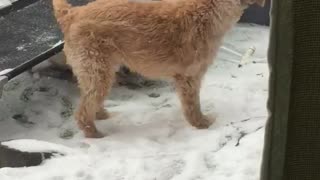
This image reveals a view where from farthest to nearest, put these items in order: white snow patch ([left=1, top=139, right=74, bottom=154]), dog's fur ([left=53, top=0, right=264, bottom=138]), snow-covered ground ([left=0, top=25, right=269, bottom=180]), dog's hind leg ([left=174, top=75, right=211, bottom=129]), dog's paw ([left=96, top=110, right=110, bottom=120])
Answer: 1. dog's paw ([left=96, top=110, right=110, bottom=120])
2. dog's hind leg ([left=174, top=75, right=211, bottom=129])
3. dog's fur ([left=53, top=0, right=264, bottom=138])
4. white snow patch ([left=1, top=139, right=74, bottom=154])
5. snow-covered ground ([left=0, top=25, right=269, bottom=180])

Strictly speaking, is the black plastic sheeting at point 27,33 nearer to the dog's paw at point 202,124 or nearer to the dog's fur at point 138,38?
the dog's fur at point 138,38

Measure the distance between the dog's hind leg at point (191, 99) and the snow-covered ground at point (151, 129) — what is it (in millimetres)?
44

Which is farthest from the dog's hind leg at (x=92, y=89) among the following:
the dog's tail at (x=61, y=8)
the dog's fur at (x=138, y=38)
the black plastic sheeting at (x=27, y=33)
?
the black plastic sheeting at (x=27, y=33)

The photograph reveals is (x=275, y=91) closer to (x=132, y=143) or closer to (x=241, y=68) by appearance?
(x=132, y=143)

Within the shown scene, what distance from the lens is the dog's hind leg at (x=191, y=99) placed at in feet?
9.82

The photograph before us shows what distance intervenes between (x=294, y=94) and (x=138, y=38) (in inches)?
59.5

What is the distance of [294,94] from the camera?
1.42 m

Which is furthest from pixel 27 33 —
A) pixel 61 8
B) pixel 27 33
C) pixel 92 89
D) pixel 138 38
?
pixel 138 38

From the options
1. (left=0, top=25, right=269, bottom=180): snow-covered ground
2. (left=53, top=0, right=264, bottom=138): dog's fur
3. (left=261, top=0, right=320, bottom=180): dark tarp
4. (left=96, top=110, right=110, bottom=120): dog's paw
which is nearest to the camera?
(left=261, top=0, right=320, bottom=180): dark tarp

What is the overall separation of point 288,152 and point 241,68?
2325mm

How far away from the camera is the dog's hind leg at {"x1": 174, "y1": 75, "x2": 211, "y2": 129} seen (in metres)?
2.99

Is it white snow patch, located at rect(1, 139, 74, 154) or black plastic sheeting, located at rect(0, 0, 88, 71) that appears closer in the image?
white snow patch, located at rect(1, 139, 74, 154)

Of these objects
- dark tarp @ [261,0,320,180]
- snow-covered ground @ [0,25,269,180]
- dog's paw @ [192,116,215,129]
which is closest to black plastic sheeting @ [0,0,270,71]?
snow-covered ground @ [0,25,269,180]

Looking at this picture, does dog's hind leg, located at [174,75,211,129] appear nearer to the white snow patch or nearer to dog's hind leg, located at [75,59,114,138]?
dog's hind leg, located at [75,59,114,138]
